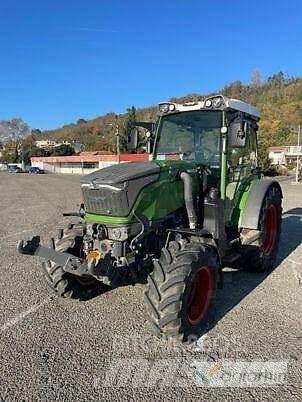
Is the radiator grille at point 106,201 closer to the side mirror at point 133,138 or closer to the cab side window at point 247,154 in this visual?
the side mirror at point 133,138

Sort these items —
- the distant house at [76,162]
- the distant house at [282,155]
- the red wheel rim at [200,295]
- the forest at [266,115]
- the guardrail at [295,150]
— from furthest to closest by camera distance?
1. the forest at [266,115]
2. the distant house at [76,162]
3. the distant house at [282,155]
4. the guardrail at [295,150]
5. the red wheel rim at [200,295]

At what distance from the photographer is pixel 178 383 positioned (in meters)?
3.16

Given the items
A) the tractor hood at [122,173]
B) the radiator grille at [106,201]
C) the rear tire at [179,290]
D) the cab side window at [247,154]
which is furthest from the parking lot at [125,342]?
the cab side window at [247,154]

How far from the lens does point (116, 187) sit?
3.99 meters

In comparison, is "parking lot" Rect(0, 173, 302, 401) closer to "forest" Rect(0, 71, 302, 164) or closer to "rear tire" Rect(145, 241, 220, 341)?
"rear tire" Rect(145, 241, 220, 341)

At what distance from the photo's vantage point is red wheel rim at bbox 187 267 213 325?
158 inches

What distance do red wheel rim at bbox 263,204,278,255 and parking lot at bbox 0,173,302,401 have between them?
0.54 meters

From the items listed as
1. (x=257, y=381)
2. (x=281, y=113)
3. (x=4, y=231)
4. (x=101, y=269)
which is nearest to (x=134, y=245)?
(x=101, y=269)

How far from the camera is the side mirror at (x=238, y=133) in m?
4.48

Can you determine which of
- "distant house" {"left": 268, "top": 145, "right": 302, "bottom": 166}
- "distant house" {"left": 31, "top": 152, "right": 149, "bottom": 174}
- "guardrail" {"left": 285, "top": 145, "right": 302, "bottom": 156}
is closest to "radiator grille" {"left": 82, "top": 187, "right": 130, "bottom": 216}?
"guardrail" {"left": 285, "top": 145, "right": 302, "bottom": 156}

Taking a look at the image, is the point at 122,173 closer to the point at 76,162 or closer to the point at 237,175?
the point at 237,175

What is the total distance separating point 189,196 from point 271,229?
267cm

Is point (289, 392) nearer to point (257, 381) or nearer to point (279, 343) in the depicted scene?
point (257, 381)

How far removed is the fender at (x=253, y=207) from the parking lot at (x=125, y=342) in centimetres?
92
